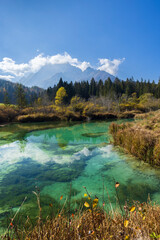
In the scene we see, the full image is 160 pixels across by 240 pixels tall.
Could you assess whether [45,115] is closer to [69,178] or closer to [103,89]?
[69,178]

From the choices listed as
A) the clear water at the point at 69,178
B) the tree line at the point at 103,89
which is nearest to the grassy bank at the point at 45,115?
the clear water at the point at 69,178

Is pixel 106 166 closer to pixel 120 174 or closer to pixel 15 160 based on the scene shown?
pixel 120 174

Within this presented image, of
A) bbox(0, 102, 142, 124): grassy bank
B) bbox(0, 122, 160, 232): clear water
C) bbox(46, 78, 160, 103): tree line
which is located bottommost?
bbox(0, 122, 160, 232): clear water

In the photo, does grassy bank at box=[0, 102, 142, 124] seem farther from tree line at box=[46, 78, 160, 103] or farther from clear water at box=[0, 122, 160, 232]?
tree line at box=[46, 78, 160, 103]

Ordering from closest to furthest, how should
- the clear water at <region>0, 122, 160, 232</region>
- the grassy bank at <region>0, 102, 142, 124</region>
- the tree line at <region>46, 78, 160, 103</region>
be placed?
the clear water at <region>0, 122, 160, 232</region>, the grassy bank at <region>0, 102, 142, 124</region>, the tree line at <region>46, 78, 160, 103</region>

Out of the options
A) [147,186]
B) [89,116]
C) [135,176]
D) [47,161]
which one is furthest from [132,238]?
[89,116]

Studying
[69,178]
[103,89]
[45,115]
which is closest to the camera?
[69,178]

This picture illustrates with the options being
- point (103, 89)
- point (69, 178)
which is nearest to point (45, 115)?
point (69, 178)

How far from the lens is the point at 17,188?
420cm

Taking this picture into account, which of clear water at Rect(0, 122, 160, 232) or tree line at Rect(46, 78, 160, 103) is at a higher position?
tree line at Rect(46, 78, 160, 103)

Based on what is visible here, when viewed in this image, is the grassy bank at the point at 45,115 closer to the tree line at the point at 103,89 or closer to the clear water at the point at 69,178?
the clear water at the point at 69,178

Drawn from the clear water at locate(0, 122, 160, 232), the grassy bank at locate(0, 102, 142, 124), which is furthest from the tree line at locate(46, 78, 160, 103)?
the clear water at locate(0, 122, 160, 232)

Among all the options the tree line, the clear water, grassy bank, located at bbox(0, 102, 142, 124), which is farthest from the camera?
the tree line

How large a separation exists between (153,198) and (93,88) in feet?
195
